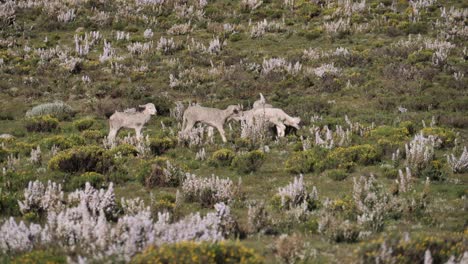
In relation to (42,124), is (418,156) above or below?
above

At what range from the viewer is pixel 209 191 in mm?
11953

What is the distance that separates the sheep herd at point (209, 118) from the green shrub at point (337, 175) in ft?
12.9

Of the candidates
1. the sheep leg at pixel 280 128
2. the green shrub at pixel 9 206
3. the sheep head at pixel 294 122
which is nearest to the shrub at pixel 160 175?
the green shrub at pixel 9 206

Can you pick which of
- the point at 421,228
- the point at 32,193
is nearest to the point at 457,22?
the point at 421,228

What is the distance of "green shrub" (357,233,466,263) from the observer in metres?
7.64

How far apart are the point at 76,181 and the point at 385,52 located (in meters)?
20.3

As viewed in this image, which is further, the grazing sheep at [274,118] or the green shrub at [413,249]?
the grazing sheep at [274,118]

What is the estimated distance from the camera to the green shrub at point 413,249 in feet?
25.1

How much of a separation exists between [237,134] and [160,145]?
2.79 meters

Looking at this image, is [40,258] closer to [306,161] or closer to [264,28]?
[306,161]

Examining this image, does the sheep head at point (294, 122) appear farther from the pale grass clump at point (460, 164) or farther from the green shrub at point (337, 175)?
the pale grass clump at point (460, 164)

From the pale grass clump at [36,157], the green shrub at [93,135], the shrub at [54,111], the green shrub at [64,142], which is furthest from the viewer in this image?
the shrub at [54,111]

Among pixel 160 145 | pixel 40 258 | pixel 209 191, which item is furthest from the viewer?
pixel 160 145

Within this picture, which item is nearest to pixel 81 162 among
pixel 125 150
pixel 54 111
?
pixel 125 150
